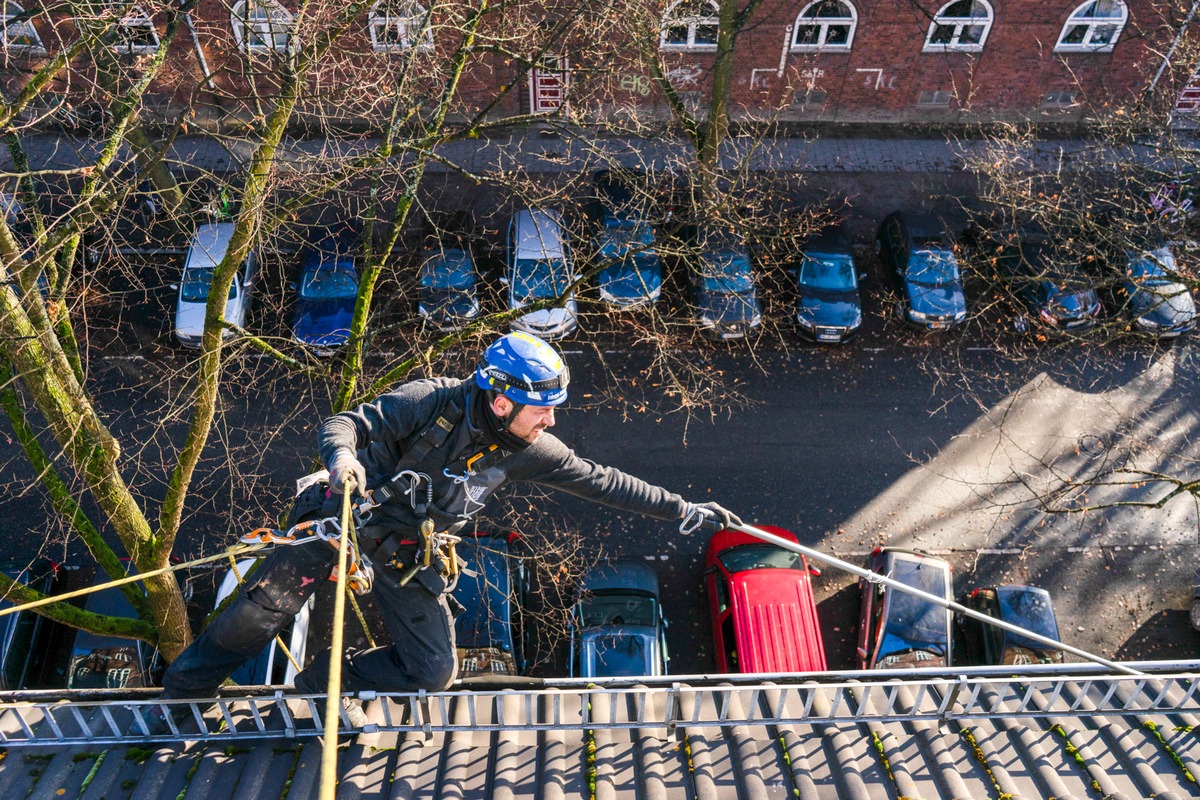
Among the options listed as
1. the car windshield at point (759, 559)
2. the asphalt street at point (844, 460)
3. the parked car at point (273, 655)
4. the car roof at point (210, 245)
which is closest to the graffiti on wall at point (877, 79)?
the asphalt street at point (844, 460)

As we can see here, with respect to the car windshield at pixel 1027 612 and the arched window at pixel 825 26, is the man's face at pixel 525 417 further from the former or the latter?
the arched window at pixel 825 26

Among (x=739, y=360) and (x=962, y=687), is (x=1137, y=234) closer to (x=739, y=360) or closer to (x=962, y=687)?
(x=739, y=360)

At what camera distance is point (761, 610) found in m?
12.1

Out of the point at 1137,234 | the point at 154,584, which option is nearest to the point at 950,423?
the point at 1137,234

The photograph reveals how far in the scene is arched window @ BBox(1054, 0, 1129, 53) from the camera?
65.1 feet

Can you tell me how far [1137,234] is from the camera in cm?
1603

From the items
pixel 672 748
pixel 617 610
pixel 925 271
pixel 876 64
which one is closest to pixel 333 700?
pixel 672 748

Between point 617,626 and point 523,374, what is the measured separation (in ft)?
22.7

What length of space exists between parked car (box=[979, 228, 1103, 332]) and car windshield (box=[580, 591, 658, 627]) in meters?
9.30

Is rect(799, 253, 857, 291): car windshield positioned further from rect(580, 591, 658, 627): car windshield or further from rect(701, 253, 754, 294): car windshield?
rect(580, 591, 658, 627): car windshield

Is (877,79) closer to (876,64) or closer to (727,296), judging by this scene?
(876,64)

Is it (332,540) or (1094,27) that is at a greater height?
(332,540)

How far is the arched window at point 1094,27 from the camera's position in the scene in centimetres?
1983

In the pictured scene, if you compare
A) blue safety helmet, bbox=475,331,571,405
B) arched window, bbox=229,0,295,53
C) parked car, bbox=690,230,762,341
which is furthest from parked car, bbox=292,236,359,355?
blue safety helmet, bbox=475,331,571,405
